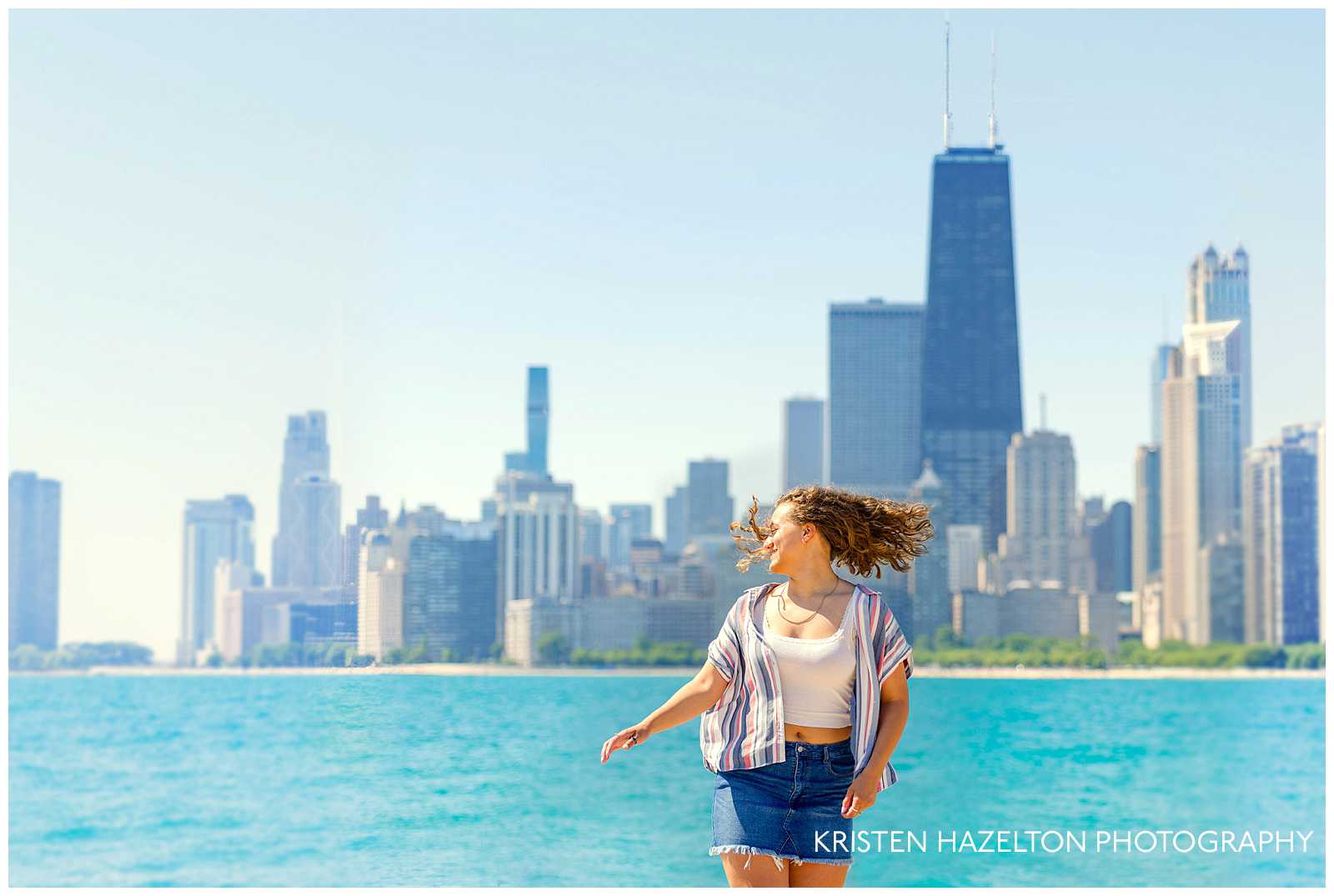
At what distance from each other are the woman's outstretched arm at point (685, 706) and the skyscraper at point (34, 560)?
3085 inches

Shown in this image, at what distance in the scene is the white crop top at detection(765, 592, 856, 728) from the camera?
13.1 feet

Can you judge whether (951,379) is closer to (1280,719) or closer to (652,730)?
(1280,719)

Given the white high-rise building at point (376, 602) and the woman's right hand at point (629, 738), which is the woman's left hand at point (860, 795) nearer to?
the woman's right hand at point (629, 738)

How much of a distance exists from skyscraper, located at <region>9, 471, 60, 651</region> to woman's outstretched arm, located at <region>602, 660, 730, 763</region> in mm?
78363

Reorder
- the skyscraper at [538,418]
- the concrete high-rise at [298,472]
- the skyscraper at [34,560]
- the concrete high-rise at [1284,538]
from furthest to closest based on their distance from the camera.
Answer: the concrete high-rise at [1284,538]
the skyscraper at [538,418]
the skyscraper at [34,560]
the concrete high-rise at [298,472]

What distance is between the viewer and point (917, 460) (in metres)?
135

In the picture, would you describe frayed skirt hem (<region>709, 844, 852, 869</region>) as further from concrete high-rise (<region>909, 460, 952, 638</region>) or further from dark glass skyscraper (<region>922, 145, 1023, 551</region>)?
dark glass skyscraper (<region>922, 145, 1023, 551</region>)

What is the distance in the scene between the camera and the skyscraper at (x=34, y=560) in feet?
261

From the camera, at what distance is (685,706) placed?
4090 mm

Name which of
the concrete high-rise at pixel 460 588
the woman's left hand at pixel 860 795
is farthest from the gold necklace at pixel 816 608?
the concrete high-rise at pixel 460 588

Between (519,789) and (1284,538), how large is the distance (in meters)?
97.6

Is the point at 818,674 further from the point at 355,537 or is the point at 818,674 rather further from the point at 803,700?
the point at 355,537

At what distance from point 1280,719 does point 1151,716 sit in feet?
18.9

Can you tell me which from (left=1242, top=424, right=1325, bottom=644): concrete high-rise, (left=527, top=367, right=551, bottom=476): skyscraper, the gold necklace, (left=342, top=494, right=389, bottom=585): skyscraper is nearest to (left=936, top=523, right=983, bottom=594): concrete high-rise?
(left=1242, top=424, right=1325, bottom=644): concrete high-rise
